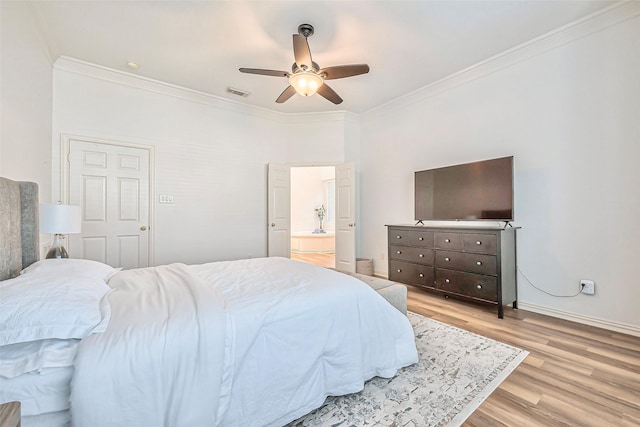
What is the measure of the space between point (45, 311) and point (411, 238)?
3.50 meters

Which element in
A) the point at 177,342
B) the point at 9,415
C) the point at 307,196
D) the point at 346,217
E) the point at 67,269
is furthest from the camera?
the point at 307,196

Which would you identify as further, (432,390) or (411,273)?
(411,273)

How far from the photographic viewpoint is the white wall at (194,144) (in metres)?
3.61

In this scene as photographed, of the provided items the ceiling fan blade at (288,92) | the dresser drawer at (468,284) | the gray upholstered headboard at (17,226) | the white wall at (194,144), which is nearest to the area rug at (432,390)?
the dresser drawer at (468,284)

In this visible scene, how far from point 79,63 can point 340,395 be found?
4.54 m

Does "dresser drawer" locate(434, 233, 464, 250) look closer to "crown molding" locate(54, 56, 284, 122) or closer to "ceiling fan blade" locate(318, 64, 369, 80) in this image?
"ceiling fan blade" locate(318, 64, 369, 80)

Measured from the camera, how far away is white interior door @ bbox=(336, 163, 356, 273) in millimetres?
4980

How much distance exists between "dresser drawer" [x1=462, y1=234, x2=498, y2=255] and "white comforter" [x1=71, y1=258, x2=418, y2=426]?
158 cm

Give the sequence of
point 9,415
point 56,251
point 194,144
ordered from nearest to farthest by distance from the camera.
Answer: point 9,415
point 56,251
point 194,144

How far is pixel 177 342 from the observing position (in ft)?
3.86

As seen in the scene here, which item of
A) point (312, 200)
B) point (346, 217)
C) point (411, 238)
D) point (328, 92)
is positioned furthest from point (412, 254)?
point (312, 200)

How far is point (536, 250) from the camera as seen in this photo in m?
3.11

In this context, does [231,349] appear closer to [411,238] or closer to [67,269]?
[67,269]

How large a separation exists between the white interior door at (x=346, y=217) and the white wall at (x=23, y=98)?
12.6 feet
